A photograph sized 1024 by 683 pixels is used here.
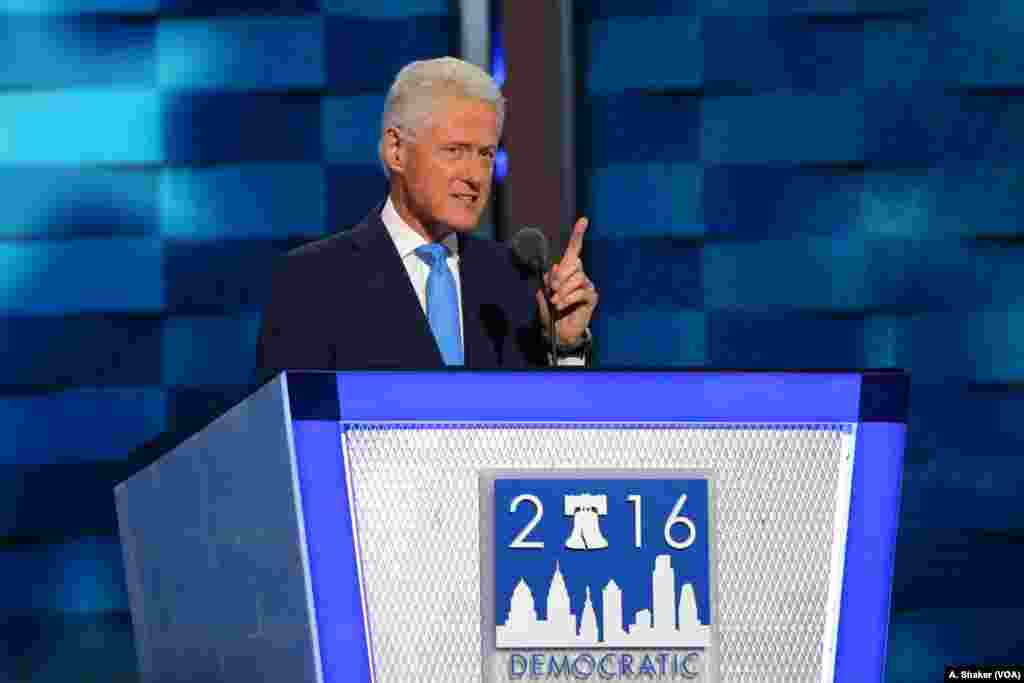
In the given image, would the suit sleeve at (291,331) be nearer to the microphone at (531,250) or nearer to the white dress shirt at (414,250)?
the white dress shirt at (414,250)

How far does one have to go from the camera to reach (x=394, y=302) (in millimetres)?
2182

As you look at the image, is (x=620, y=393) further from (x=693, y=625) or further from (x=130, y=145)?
(x=130, y=145)

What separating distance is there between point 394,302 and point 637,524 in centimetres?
75

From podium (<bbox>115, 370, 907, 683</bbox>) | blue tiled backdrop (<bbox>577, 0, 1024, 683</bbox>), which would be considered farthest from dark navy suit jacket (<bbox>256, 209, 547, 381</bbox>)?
blue tiled backdrop (<bbox>577, 0, 1024, 683</bbox>)

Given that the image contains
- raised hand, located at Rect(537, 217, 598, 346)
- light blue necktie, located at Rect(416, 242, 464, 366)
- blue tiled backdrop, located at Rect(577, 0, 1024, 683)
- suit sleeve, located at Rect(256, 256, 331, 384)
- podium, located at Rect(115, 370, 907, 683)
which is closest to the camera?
podium, located at Rect(115, 370, 907, 683)

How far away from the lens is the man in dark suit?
7.05ft

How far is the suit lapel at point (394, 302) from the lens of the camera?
2143mm

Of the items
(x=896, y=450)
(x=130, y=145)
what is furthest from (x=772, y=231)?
(x=896, y=450)

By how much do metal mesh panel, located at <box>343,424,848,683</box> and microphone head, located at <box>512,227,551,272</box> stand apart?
0.48 meters

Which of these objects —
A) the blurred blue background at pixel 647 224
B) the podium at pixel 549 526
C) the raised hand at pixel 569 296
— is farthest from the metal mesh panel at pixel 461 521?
the blurred blue background at pixel 647 224

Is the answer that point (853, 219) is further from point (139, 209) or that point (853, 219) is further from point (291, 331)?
point (291, 331)

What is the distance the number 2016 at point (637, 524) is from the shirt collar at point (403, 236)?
2.71ft

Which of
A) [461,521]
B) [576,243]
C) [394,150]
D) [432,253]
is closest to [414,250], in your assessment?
[432,253]

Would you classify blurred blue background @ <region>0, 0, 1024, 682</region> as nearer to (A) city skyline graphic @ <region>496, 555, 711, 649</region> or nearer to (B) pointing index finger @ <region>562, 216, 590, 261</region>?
(B) pointing index finger @ <region>562, 216, 590, 261</region>
